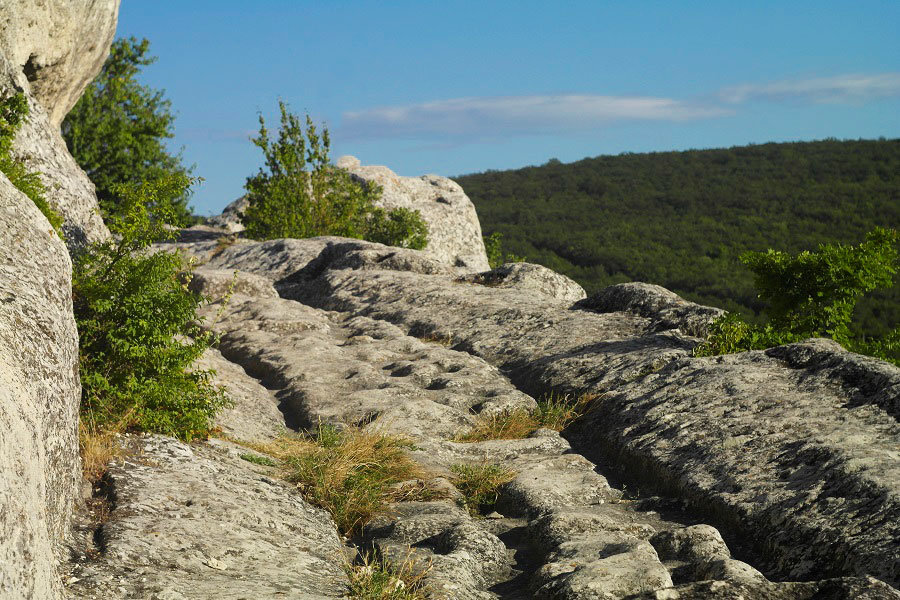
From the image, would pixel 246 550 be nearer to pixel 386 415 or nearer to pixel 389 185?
pixel 386 415

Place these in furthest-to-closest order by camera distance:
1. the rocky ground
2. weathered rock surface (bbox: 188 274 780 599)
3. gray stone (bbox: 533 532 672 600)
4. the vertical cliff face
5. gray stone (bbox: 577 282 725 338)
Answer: gray stone (bbox: 577 282 725 338) → weathered rock surface (bbox: 188 274 780 599) → the rocky ground → gray stone (bbox: 533 532 672 600) → the vertical cliff face

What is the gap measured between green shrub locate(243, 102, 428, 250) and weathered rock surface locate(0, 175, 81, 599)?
20469 mm

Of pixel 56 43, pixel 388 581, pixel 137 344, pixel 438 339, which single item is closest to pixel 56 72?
pixel 56 43

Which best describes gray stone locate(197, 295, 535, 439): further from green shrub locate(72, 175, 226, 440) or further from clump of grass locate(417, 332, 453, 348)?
green shrub locate(72, 175, 226, 440)

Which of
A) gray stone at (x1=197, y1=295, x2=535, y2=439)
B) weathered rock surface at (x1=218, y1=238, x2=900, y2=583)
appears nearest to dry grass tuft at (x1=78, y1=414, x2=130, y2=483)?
gray stone at (x1=197, y1=295, x2=535, y2=439)

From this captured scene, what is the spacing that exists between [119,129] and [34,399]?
27.8 meters

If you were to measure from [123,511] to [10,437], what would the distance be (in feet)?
4.80

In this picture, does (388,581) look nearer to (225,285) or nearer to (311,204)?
(225,285)

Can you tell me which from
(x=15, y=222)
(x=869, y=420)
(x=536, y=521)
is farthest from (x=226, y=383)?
(x=869, y=420)

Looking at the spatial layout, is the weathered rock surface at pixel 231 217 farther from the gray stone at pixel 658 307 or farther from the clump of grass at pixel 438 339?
the gray stone at pixel 658 307

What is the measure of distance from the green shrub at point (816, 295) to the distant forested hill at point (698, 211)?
35141 millimetres

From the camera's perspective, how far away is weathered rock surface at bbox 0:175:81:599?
349cm

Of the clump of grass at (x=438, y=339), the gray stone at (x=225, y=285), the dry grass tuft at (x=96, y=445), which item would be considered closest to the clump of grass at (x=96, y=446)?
the dry grass tuft at (x=96, y=445)

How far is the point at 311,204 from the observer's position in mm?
26547
